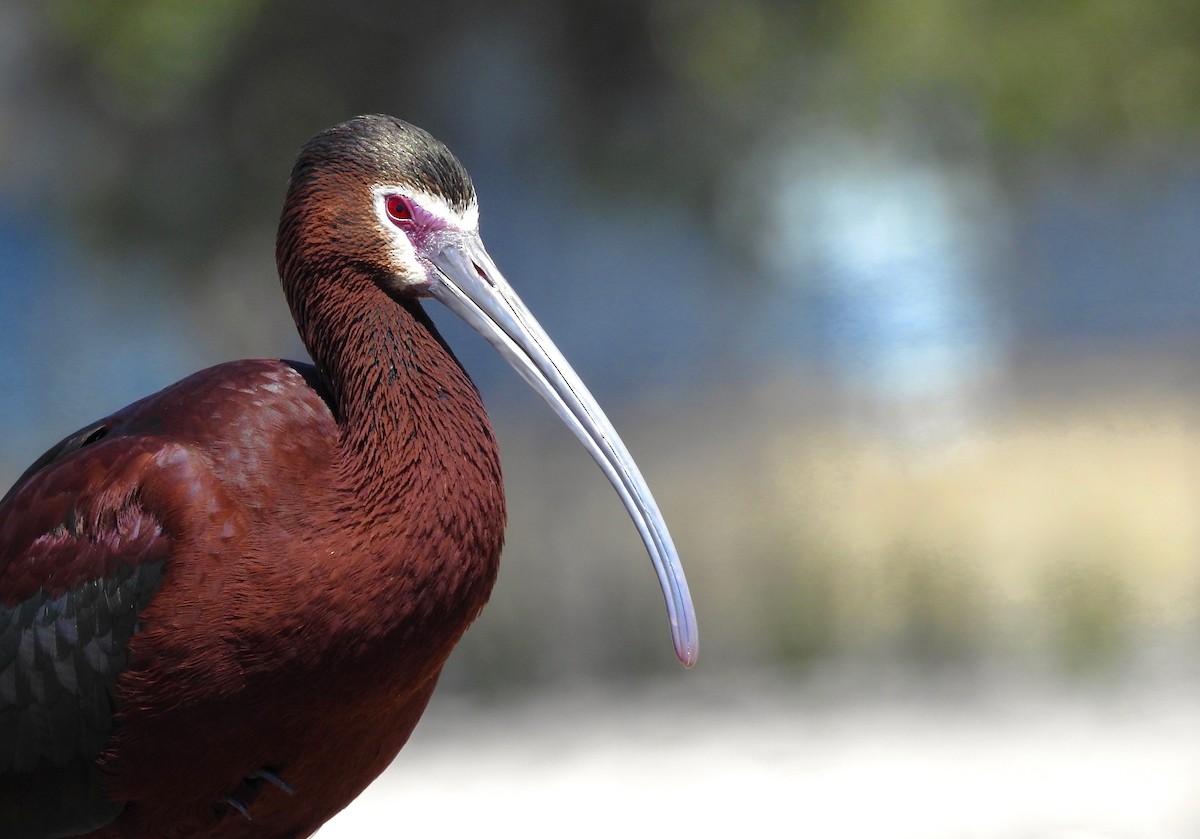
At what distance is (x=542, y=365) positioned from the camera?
7.75ft

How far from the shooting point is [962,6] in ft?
20.7

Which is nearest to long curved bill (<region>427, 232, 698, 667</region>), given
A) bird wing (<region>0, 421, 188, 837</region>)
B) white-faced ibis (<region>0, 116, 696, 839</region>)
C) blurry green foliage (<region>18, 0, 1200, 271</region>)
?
white-faced ibis (<region>0, 116, 696, 839</region>)

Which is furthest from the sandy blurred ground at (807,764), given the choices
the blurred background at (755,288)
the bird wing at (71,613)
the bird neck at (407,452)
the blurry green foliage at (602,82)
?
the bird neck at (407,452)

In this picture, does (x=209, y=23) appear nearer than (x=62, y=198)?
Yes

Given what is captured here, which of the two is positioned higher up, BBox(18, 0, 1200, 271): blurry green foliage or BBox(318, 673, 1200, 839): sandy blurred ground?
BBox(18, 0, 1200, 271): blurry green foliage

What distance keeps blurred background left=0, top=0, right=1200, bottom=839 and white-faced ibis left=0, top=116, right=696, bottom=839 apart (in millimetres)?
3576

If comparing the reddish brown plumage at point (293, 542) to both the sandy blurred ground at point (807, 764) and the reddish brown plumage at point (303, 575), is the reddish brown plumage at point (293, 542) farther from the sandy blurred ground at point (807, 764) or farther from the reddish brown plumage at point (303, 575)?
the sandy blurred ground at point (807, 764)

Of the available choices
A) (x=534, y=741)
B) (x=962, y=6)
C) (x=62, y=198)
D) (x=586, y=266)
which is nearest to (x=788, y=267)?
(x=586, y=266)

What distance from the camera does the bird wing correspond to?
2.29 meters

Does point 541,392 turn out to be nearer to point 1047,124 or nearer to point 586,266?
point 586,266

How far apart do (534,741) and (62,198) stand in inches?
125

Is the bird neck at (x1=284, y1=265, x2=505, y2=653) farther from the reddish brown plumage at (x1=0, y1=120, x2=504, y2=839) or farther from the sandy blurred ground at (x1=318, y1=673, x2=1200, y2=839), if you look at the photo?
the sandy blurred ground at (x1=318, y1=673, x2=1200, y2=839)

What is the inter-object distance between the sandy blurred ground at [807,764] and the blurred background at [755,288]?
0.25 ft

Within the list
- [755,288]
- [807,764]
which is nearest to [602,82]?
[755,288]
